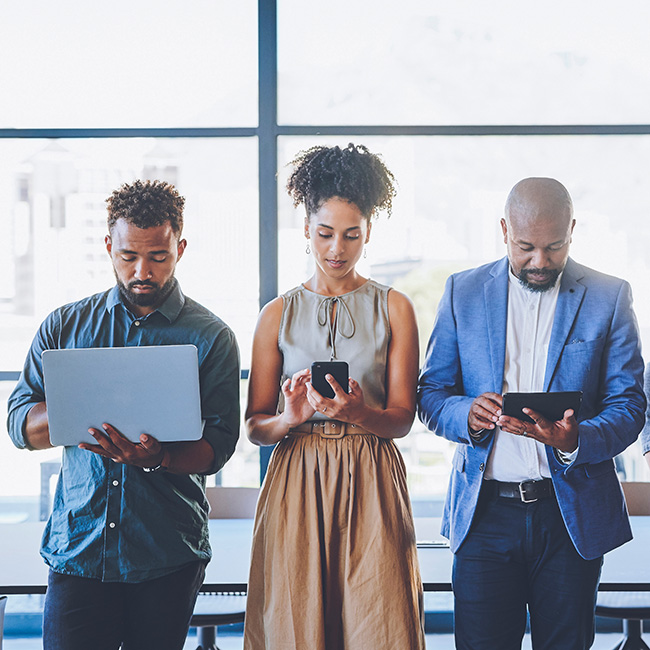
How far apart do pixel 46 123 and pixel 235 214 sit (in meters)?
1.08

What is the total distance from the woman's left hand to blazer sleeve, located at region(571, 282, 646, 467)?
1.93 feet

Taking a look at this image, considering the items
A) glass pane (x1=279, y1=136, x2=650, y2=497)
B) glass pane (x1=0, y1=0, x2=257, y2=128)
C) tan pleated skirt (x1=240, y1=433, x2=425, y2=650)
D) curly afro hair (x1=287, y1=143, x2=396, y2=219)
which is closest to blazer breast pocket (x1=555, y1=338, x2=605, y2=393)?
tan pleated skirt (x1=240, y1=433, x2=425, y2=650)

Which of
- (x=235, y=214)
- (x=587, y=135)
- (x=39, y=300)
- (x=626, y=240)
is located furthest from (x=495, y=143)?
(x=39, y=300)

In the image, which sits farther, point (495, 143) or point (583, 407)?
point (495, 143)

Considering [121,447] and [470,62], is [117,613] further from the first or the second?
[470,62]

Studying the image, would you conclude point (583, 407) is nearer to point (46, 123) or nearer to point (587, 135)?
point (587, 135)

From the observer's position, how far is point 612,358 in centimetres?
198

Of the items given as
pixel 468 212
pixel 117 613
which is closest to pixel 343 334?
pixel 117 613

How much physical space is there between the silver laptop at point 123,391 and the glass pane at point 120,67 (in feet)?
7.24

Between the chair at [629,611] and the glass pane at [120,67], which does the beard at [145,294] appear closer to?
the glass pane at [120,67]

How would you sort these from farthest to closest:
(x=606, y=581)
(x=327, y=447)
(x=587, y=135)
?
(x=587, y=135)
(x=606, y=581)
(x=327, y=447)

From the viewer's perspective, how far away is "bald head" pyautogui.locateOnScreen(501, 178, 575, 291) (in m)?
1.97

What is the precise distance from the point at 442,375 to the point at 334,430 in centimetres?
38

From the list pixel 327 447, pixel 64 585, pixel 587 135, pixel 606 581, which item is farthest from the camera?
pixel 587 135
